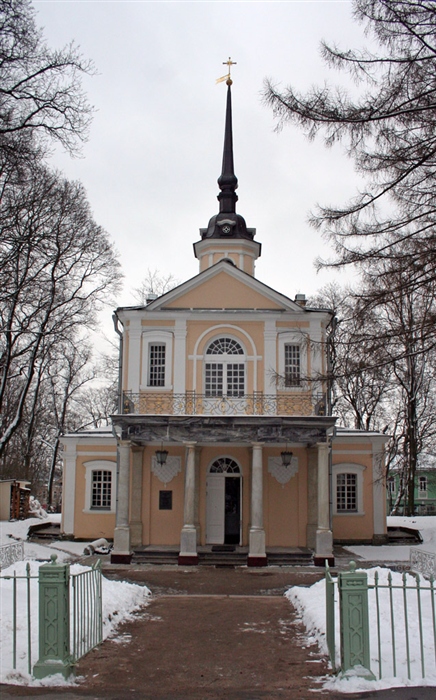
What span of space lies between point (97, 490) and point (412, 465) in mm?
13223

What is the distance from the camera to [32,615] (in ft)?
27.3

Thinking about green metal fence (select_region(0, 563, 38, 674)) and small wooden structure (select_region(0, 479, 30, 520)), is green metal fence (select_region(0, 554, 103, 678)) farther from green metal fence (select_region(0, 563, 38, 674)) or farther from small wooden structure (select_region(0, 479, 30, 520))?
small wooden structure (select_region(0, 479, 30, 520))

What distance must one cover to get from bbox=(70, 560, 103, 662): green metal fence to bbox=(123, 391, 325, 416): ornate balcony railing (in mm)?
10779

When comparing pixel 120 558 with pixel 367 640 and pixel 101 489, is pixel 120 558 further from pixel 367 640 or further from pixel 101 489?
pixel 367 640

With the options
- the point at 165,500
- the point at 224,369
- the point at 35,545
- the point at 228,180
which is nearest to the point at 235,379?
the point at 224,369

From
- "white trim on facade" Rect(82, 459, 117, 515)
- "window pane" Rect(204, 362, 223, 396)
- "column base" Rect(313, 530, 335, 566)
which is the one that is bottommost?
"column base" Rect(313, 530, 335, 566)

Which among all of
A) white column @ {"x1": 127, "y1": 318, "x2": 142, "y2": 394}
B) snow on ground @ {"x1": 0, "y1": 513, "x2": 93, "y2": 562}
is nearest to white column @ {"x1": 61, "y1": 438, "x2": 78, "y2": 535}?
snow on ground @ {"x1": 0, "y1": 513, "x2": 93, "y2": 562}

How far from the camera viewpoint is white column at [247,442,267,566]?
1766 cm

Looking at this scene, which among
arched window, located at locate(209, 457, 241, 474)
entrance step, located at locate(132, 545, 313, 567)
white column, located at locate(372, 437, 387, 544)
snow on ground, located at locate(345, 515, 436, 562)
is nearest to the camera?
entrance step, located at locate(132, 545, 313, 567)

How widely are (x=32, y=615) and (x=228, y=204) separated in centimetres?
1979

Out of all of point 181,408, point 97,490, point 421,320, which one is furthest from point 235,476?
point 421,320

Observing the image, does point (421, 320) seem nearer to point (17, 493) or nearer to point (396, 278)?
point (396, 278)

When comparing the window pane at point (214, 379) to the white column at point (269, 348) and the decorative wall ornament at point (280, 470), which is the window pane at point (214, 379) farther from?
the decorative wall ornament at point (280, 470)

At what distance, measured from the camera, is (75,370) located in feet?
113
